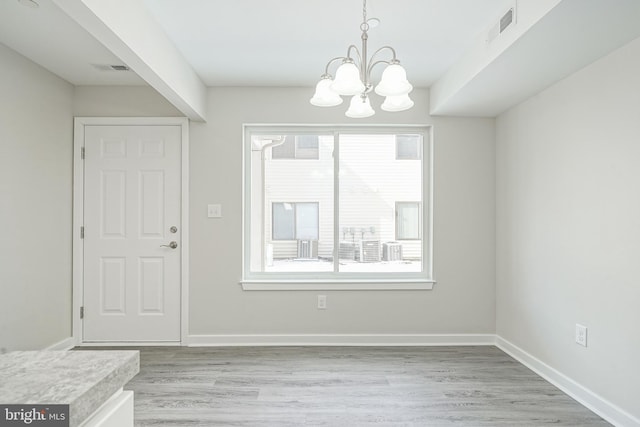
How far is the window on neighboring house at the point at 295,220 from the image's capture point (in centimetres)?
378

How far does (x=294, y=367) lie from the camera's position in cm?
306

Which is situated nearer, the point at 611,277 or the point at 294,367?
the point at 611,277

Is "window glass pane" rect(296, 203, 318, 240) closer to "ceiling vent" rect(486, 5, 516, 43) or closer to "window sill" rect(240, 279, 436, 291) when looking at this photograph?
"window sill" rect(240, 279, 436, 291)

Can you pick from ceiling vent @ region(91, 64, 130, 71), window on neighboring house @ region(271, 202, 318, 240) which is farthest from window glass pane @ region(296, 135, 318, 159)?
ceiling vent @ region(91, 64, 130, 71)

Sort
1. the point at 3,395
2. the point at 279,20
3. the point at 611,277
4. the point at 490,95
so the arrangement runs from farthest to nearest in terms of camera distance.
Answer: the point at 490,95 < the point at 279,20 < the point at 611,277 < the point at 3,395

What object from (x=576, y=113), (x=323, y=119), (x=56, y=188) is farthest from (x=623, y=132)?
(x=56, y=188)

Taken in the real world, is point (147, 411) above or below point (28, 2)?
below

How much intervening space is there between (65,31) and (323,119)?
2.05m

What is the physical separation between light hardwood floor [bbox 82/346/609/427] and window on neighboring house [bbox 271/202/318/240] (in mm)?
1050

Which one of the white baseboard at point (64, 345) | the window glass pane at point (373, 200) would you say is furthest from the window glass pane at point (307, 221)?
the white baseboard at point (64, 345)

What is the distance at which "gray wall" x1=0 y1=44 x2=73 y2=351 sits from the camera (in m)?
2.75

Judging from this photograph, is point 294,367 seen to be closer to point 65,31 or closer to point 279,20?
point 279,20

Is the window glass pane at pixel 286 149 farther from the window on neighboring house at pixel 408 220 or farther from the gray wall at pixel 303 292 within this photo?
the window on neighboring house at pixel 408 220

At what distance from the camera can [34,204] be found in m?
3.03
